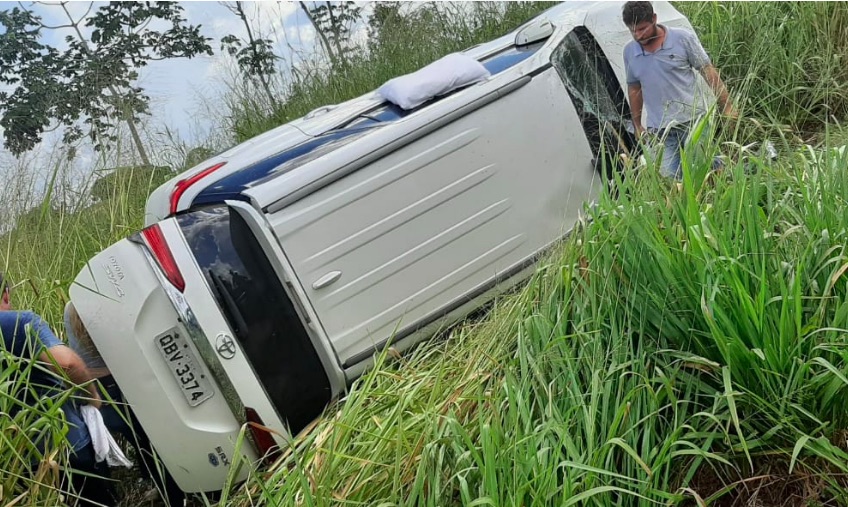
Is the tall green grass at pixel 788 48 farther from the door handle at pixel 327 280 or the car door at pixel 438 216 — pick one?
the door handle at pixel 327 280

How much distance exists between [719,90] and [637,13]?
Result: 100cm

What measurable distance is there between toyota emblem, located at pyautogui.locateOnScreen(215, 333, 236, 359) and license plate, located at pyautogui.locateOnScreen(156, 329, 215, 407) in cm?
13

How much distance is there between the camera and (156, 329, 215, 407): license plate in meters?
2.91

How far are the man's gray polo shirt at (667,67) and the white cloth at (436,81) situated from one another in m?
0.86

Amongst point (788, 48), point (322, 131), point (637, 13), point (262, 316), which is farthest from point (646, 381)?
point (788, 48)

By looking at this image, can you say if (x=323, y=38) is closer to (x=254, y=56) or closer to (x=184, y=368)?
(x=254, y=56)

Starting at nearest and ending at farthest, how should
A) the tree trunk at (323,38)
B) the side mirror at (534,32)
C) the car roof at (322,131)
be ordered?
Result: the car roof at (322,131) → the side mirror at (534,32) → the tree trunk at (323,38)

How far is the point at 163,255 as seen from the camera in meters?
3.00

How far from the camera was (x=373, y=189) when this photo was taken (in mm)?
3291

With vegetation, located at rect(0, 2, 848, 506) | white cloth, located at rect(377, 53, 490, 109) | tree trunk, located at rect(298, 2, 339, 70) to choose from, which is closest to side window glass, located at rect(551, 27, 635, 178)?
white cloth, located at rect(377, 53, 490, 109)

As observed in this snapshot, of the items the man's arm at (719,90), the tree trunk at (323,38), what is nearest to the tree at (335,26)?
the tree trunk at (323,38)

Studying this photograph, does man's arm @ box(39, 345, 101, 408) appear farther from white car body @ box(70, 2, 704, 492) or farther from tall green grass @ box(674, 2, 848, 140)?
tall green grass @ box(674, 2, 848, 140)

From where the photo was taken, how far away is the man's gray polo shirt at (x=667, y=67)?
12.6 feet

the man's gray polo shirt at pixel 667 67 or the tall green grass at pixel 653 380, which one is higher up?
the man's gray polo shirt at pixel 667 67
